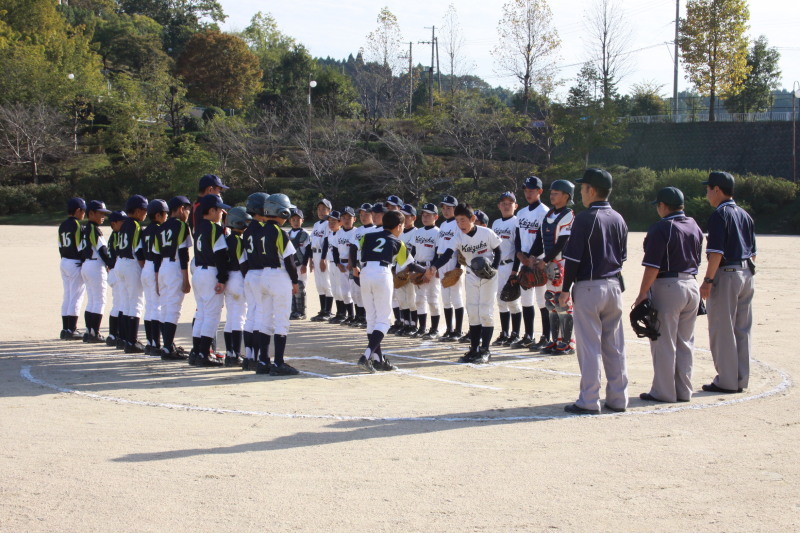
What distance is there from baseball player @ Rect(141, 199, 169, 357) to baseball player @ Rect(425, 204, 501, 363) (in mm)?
4096

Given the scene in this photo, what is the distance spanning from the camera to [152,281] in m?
10.9

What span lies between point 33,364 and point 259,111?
48.8m

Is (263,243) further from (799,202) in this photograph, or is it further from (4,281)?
(799,202)

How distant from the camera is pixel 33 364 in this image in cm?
1016

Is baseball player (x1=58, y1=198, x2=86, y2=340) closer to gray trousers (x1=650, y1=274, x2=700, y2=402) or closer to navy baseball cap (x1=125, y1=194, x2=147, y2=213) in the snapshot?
navy baseball cap (x1=125, y1=194, x2=147, y2=213)

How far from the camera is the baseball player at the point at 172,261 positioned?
10.6 meters

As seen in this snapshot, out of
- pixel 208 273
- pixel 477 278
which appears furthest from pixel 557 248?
pixel 208 273

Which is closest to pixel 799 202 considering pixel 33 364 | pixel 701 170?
pixel 701 170

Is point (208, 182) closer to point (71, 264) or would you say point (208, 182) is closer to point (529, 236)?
point (71, 264)

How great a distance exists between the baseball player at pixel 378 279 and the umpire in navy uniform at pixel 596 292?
9.88 feet

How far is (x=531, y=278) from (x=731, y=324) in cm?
331

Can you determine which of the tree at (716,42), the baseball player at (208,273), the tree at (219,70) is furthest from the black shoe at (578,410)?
the tree at (219,70)

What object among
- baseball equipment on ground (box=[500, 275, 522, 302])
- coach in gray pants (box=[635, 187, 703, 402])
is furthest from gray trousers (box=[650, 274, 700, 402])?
baseball equipment on ground (box=[500, 275, 522, 302])

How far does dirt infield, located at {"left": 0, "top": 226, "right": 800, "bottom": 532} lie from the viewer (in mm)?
4781
